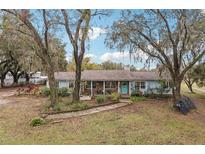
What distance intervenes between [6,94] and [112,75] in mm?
2363

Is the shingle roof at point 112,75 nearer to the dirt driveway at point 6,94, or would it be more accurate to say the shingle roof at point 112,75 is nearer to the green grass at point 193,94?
the green grass at point 193,94

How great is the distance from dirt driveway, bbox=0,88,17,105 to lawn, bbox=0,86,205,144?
122 millimetres

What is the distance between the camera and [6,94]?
6430 mm

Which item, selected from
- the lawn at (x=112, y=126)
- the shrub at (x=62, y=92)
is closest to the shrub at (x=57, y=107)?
the lawn at (x=112, y=126)

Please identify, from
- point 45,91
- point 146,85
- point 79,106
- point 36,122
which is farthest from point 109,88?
point 45,91

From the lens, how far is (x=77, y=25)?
5848mm

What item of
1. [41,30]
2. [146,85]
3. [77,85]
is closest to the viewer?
[146,85]

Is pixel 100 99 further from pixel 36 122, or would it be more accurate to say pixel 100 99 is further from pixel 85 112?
pixel 36 122

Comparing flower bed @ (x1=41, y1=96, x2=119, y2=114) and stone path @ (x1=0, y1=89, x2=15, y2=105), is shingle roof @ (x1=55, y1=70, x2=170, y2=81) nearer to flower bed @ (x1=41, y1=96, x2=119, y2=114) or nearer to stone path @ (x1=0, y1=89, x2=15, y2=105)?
flower bed @ (x1=41, y1=96, x2=119, y2=114)

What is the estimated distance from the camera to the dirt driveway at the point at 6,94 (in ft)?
18.8

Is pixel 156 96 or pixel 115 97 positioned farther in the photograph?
pixel 156 96
